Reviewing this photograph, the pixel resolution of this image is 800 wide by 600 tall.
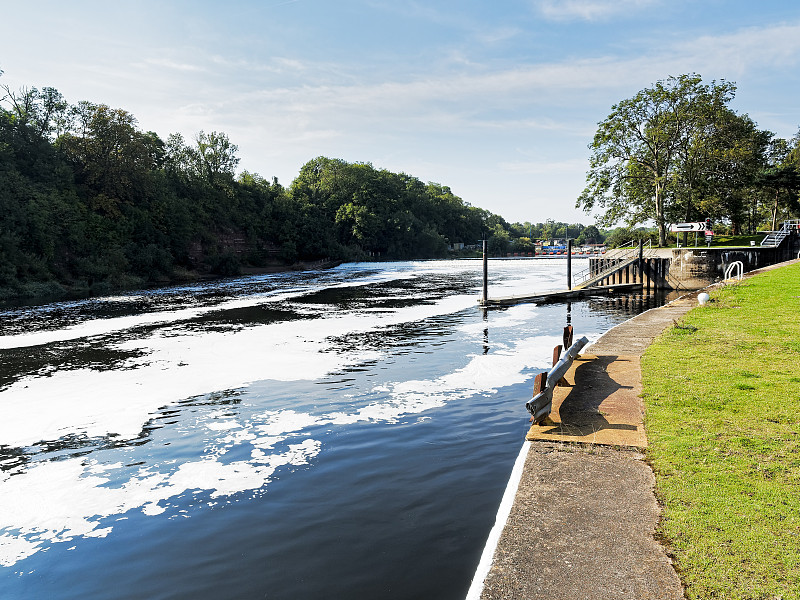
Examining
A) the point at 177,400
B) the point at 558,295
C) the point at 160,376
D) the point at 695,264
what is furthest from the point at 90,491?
the point at 695,264

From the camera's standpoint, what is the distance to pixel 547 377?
26.1 ft

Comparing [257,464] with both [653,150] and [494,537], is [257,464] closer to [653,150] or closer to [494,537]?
[494,537]

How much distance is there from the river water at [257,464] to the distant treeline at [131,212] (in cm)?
3574

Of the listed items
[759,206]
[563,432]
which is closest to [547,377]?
[563,432]

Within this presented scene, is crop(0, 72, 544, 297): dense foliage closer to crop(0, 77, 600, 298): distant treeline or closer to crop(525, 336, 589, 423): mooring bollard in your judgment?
crop(0, 77, 600, 298): distant treeline

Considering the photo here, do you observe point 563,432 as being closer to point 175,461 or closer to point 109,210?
point 175,461

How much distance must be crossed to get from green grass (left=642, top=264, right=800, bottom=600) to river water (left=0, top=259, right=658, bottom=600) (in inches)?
82.2

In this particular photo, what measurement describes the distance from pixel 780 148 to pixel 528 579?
82.3 m

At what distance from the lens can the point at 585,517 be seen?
493 cm

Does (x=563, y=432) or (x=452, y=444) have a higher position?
(x=563, y=432)

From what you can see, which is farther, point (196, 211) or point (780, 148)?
point (196, 211)

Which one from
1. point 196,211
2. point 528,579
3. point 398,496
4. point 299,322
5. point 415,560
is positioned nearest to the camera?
point 528,579

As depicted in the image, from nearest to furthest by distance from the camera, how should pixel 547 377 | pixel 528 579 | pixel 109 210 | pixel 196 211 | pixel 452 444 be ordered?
pixel 528 579 < pixel 547 377 < pixel 452 444 < pixel 109 210 < pixel 196 211

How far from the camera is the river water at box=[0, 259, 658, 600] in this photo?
5383 mm
